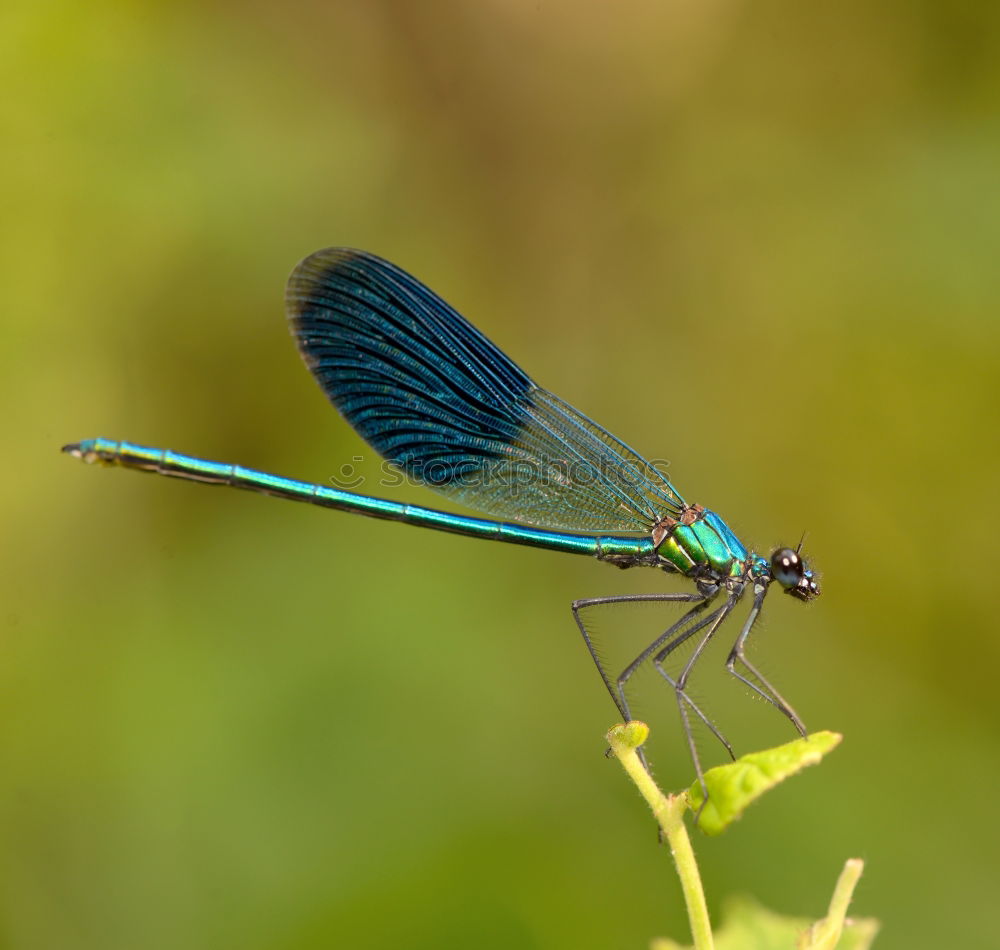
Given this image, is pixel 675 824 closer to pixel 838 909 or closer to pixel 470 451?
pixel 838 909

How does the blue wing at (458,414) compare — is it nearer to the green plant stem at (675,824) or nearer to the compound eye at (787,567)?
the compound eye at (787,567)

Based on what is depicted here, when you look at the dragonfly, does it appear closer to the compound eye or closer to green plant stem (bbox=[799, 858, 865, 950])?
the compound eye

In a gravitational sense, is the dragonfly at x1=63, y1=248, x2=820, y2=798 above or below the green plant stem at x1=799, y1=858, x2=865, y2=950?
above

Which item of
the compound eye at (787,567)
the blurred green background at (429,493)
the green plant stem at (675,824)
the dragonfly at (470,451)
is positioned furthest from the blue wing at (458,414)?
the green plant stem at (675,824)

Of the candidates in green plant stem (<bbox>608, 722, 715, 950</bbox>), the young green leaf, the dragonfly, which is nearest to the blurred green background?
the dragonfly

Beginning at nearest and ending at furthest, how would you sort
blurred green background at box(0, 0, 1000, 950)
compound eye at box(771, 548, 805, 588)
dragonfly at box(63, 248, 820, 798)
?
compound eye at box(771, 548, 805, 588) → dragonfly at box(63, 248, 820, 798) → blurred green background at box(0, 0, 1000, 950)

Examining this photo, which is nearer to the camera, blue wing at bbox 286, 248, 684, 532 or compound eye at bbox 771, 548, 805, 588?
compound eye at bbox 771, 548, 805, 588

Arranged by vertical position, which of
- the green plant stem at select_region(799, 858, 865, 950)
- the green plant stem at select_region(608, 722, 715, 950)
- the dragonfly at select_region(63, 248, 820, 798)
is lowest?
the green plant stem at select_region(799, 858, 865, 950)
